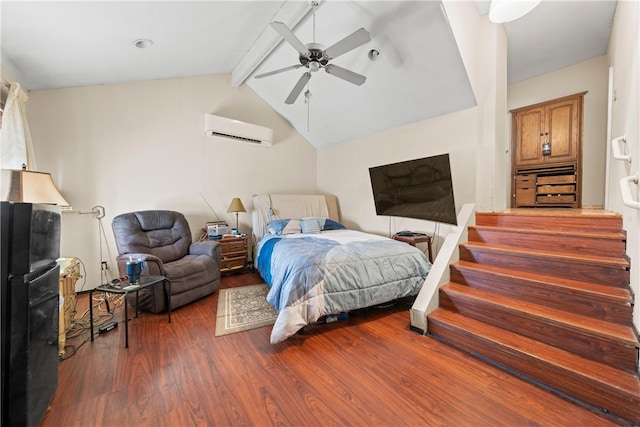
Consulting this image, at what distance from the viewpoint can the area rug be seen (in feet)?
7.75

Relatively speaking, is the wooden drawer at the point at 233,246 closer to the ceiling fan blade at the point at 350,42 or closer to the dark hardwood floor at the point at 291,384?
the dark hardwood floor at the point at 291,384

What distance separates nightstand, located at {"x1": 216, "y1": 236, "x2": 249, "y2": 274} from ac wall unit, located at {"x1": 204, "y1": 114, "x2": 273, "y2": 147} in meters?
1.70

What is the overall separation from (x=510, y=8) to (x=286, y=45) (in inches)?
92.6

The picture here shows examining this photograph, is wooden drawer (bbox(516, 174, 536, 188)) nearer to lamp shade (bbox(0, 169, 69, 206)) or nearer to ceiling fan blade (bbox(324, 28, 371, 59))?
ceiling fan blade (bbox(324, 28, 371, 59))

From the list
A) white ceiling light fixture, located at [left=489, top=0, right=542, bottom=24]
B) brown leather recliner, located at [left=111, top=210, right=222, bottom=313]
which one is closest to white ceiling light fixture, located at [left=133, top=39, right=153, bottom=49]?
brown leather recliner, located at [left=111, top=210, right=222, bottom=313]

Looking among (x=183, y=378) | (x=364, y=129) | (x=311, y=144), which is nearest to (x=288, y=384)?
(x=183, y=378)

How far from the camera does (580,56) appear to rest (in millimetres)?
3758

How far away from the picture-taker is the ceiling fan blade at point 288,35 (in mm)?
2045

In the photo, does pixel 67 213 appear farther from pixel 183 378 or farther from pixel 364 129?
pixel 364 129

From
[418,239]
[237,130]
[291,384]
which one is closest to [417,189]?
[418,239]

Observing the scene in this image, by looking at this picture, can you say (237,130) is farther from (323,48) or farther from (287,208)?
(323,48)

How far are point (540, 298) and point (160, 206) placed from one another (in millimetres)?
4482

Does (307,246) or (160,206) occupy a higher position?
(160,206)

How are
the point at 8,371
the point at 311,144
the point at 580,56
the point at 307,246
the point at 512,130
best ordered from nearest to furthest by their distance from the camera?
1. the point at 8,371
2. the point at 307,246
3. the point at 580,56
4. the point at 512,130
5. the point at 311,144
